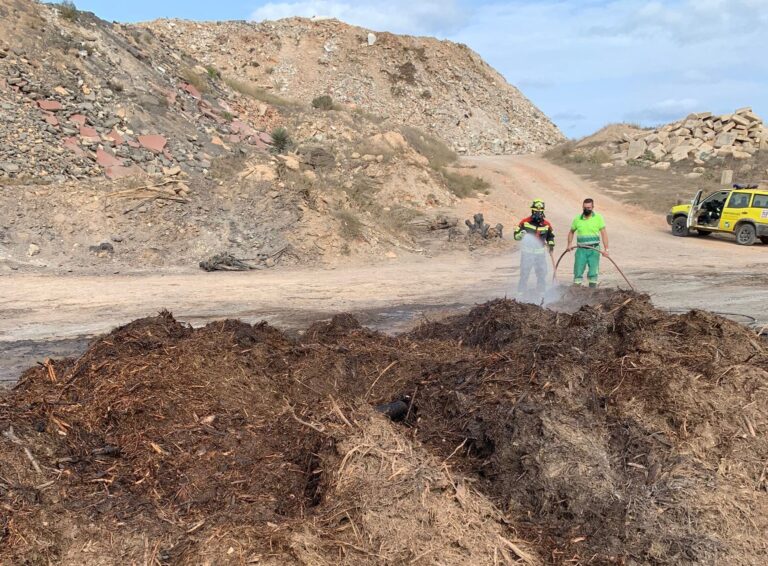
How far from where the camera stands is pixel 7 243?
1535 cm

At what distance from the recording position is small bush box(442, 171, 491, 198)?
26.1 metres

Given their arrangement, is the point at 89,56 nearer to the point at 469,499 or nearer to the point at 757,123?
the point at 469,499

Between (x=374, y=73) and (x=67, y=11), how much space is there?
30.0 m

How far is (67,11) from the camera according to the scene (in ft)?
81.1

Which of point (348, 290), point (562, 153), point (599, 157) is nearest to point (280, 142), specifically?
point (348, 290)

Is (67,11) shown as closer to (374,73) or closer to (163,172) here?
(163,172)

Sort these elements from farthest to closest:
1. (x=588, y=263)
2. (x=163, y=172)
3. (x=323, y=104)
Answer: (x=323, y=104) → (x=163, y=172) → (x=588, y=263)

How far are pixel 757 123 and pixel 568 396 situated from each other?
34.7 metres

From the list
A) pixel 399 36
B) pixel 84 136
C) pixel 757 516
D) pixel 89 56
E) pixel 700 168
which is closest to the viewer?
pixel 757 516

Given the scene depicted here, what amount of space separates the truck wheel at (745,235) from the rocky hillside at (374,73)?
29.2m

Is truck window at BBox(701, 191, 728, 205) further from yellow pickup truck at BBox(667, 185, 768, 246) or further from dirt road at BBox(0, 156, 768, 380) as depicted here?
dirt road at BBox(0, 156, 768, 380)

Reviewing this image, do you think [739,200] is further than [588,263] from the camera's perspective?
Yes

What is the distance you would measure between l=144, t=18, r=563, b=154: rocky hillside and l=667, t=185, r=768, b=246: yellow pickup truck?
27803 mm

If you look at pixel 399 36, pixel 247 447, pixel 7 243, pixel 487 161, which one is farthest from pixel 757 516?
pixel 399 36
